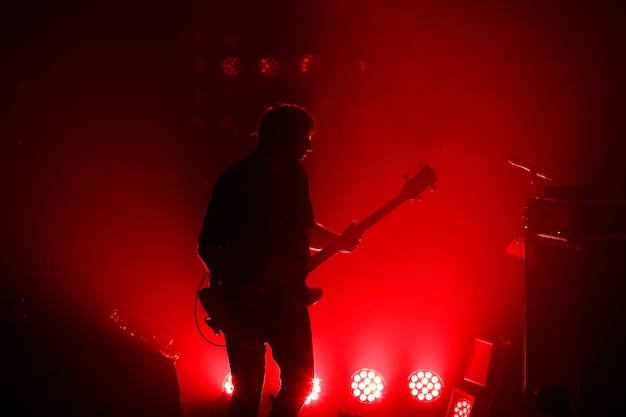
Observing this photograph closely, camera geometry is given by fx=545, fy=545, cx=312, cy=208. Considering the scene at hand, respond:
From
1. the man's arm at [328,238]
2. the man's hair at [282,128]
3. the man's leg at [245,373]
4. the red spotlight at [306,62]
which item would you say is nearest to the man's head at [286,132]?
the man's hair at [282,128]

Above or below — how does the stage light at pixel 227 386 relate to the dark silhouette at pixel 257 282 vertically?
below

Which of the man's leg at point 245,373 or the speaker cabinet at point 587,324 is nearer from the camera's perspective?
the man's leg at point 245,373

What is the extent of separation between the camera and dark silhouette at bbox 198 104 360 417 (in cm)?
246

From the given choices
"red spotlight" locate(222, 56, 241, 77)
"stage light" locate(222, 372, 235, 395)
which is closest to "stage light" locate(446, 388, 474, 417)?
"stage light" locate(222, 372, 235, 395)

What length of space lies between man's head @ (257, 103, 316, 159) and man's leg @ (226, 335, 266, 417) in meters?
0.95

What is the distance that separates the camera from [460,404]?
12.8 feet

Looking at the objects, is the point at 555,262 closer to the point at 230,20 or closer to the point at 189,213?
the point at 189,213

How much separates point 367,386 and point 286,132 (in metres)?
2.44

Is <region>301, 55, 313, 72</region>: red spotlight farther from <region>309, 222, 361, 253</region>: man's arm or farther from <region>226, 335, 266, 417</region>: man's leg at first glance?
<region>226, 335, 266, 417</region>: man's leg

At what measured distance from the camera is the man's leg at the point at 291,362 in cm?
249

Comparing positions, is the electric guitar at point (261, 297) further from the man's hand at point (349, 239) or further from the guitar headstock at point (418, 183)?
the guitar headstock at point (418, 183)

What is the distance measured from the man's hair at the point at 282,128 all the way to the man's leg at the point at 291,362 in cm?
83

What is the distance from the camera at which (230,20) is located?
4766mm

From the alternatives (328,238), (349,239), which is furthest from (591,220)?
(328,238)
